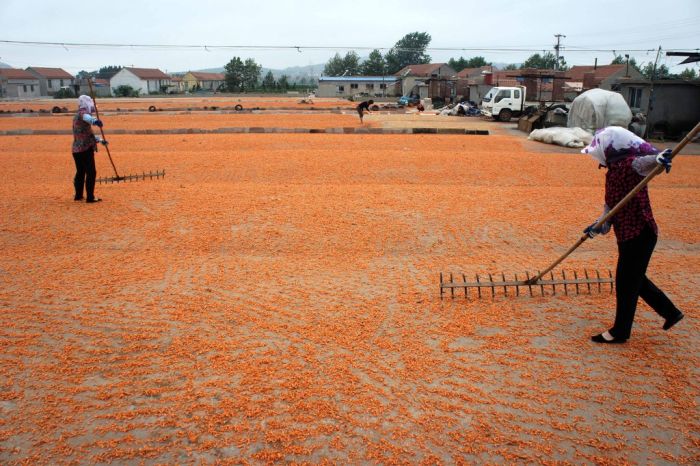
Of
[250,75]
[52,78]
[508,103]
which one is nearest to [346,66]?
[250,75]

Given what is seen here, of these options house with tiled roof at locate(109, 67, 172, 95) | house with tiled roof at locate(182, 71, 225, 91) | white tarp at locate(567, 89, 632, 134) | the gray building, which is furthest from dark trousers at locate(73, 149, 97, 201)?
house with tiled roof at locate(182, 71, 225, 91)

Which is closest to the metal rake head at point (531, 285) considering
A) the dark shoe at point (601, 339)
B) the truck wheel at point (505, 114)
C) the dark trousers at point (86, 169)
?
the dark shoe at point (601, 339)

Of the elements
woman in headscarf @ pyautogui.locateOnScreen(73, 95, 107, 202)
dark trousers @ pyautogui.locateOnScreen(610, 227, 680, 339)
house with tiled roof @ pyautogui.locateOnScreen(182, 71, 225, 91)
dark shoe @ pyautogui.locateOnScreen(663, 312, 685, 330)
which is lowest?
dark shoe @ pyautogui.locateOnScreen(663, 312, 685, 330)

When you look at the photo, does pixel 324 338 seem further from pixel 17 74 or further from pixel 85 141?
pixel 17 74

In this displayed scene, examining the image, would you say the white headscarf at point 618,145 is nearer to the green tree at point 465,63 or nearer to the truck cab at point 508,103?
the truck cab at point 508,103

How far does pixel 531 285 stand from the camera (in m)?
4.66

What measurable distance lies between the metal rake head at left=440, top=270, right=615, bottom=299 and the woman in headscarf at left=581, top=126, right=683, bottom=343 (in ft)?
2.88

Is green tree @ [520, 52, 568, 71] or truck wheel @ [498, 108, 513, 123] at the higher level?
green tree @ [520, 52, 568, 71]

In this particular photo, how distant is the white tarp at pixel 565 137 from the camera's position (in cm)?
1490

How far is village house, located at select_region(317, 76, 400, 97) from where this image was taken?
60.4 metres

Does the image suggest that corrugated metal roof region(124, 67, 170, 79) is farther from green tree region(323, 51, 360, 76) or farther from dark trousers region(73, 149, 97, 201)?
dark trousers region(73, 149, 97, 201)

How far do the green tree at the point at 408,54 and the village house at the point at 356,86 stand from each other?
2148 centimetres

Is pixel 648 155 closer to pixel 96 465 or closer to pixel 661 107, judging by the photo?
pixel 96 465

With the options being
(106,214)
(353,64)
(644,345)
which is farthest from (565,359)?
(353,64)
